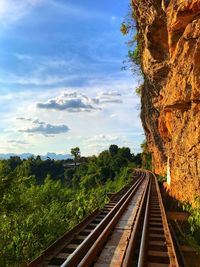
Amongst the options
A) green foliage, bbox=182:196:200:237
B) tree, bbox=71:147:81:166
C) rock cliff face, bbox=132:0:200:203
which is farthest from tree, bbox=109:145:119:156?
green foliage, bbox=182:196:200:237

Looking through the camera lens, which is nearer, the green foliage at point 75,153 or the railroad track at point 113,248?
the railroad track at point 113,248

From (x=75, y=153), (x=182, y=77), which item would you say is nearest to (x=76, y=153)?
(x=75, y=153)

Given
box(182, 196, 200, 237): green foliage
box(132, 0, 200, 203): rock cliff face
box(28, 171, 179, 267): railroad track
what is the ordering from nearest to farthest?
box(28, 171, 179, 267): railroad track, box(182, 196, 200, 237): green foliage, box(132, 0, 200, 203): rock cliff face

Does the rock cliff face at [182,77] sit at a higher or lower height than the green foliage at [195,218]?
higher

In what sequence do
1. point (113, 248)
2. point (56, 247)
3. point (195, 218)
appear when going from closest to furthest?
1. point (56, 247)
2. point (113, 248)
3. point (195, 218)

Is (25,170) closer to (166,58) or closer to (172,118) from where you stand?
(172,118)

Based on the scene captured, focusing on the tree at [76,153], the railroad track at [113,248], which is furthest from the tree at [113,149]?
the railroad track at [113,248]

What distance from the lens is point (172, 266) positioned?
6727 mm

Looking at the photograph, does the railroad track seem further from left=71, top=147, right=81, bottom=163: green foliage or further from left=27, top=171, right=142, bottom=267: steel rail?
left=71, top=147, right=81, bottom=163: green foliage

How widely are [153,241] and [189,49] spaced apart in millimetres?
8942

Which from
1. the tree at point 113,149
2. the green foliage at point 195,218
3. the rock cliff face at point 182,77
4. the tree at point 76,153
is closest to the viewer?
the green foliage at point 195,218

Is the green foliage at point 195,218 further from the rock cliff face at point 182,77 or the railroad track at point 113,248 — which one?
the railroad track at point 113,248

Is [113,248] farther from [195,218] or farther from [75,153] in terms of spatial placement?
[75,153]

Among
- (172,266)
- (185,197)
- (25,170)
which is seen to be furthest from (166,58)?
(172,266)
